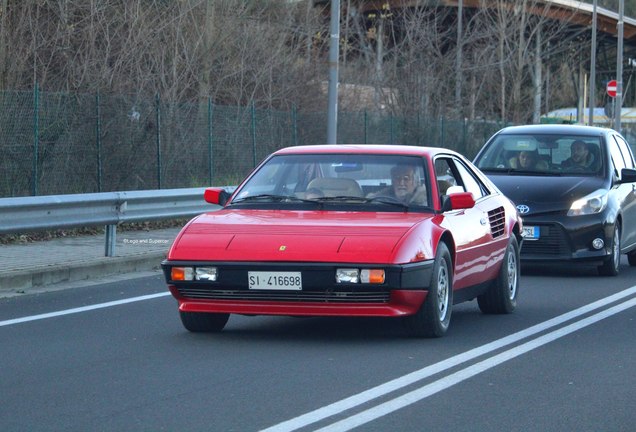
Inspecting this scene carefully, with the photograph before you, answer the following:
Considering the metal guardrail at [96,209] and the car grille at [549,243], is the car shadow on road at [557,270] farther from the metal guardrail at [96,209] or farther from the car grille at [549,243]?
the metal guardrail at [96,209]

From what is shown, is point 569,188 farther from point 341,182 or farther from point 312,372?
point 312,372

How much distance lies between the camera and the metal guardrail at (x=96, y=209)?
13.0m

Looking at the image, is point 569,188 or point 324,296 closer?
point 324,296

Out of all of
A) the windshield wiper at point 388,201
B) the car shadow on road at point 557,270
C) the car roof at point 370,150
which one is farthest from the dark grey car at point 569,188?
the windshield wiper at point 388,201

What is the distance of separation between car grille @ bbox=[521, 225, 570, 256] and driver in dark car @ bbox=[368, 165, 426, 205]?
16.3 feet

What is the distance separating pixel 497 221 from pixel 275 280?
2857 mm

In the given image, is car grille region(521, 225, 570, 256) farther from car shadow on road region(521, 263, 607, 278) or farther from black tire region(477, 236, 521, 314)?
black tire region(477, 236, 521, 314)

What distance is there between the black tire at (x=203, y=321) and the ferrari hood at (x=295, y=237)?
1.80 feet

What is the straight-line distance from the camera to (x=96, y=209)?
46.6ft

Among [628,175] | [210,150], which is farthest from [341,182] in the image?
[210,150]

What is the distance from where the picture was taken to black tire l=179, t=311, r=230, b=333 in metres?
9.18

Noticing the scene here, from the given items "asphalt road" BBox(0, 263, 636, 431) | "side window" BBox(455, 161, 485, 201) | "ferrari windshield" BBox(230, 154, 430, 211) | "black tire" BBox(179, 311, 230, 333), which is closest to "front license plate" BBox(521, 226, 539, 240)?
"asphalt road" BBox(0, 263, 636, 431)

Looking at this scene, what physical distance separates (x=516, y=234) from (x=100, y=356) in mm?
4417

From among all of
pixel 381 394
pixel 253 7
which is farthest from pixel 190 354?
pixel 253 7
